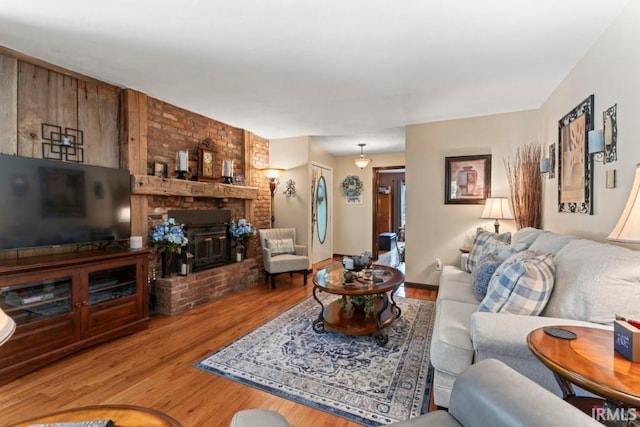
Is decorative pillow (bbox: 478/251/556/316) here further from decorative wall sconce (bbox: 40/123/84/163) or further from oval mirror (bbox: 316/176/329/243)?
oval mirror (bbox: 316/176/329/243)

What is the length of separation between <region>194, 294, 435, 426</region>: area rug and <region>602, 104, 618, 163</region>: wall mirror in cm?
194

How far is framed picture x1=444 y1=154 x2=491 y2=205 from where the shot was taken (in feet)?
13.3

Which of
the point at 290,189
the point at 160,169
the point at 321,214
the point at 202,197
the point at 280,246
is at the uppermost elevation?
the point at 160,169

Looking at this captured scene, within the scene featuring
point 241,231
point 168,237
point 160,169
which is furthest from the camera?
point 241,231

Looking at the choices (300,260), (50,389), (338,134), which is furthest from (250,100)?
(50,389)

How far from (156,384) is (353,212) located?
5.37 meters

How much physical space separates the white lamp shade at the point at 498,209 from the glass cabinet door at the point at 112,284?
4045 millimetres

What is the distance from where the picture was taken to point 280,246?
4.86 meters

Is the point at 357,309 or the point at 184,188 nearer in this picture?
the point at 357,309

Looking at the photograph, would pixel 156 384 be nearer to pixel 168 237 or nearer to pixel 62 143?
pixel 168 237

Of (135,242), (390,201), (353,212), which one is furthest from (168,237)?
(390,201)

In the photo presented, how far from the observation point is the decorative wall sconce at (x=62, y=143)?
265cm

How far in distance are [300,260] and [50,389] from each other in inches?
121

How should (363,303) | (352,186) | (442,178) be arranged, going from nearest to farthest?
(363,303)
(442,178)
(352,186)
